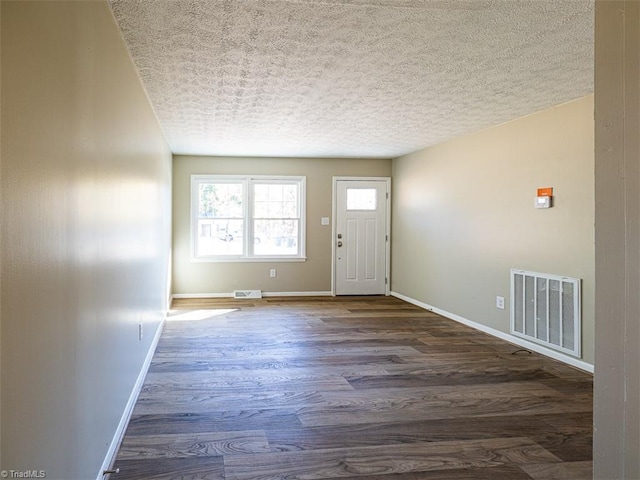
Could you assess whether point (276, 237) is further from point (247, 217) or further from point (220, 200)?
point (220, 200)

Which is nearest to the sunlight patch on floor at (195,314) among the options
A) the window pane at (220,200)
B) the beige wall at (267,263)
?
the beige wall at (267,263)

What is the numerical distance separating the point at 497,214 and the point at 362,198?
3.24 meters

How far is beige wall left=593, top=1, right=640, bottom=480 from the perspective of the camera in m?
1.32

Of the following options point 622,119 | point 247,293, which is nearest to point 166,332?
point 247,293

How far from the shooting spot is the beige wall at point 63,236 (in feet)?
3.74

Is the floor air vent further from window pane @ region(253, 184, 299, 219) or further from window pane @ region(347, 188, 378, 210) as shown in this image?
window pane @ region(347, 188, 378, 210)

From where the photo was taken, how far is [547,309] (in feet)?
14.7

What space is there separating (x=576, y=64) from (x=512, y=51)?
0.55 metres

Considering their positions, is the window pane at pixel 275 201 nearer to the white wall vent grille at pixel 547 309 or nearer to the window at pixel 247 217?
the window at pixel 247 217

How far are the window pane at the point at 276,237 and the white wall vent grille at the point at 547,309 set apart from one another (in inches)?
155

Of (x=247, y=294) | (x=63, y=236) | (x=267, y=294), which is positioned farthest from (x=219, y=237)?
(x=63, y=236)

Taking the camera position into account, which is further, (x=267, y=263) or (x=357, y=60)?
(x=267, y=263)

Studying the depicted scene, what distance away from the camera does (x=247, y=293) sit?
25.6ft

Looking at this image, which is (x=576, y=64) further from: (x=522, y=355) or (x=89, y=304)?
(x=89, y=304)
